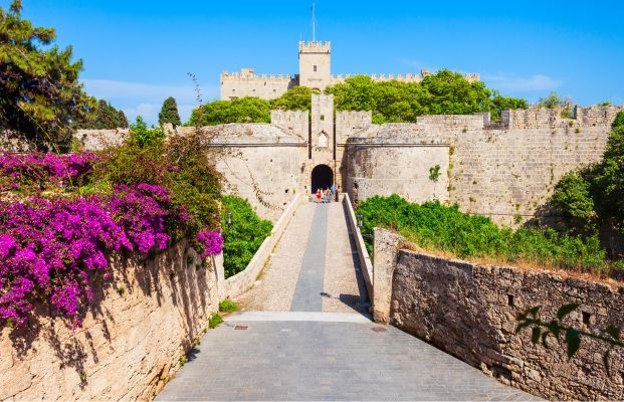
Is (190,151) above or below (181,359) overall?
above

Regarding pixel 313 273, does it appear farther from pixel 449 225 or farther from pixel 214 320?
pixel 449 225

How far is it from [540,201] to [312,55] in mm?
38868

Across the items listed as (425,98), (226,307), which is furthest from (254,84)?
(226,307)

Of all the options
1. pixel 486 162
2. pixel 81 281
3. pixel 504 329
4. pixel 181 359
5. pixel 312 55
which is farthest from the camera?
pixel 312 55

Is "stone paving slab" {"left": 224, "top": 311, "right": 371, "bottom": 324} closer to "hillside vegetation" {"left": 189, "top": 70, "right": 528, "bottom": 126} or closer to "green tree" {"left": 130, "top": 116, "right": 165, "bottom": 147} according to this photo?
"green tree" {"left": 130, "top": 116, "right": 165, "bottom": 147}

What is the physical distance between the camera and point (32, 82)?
14.4 meters

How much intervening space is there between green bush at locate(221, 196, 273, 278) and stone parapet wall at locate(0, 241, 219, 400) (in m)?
5.16

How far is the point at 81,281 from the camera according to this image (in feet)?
18.8

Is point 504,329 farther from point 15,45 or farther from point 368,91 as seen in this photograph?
point 368,91

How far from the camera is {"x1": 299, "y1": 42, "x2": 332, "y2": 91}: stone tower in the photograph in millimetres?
56000

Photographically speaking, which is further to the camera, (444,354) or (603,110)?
(603,110)

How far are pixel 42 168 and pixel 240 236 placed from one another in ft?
32.8

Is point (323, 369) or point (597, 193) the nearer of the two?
point (323, 369)

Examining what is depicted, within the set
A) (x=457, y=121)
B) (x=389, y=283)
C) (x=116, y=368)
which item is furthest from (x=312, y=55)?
(x=116, y=368)
